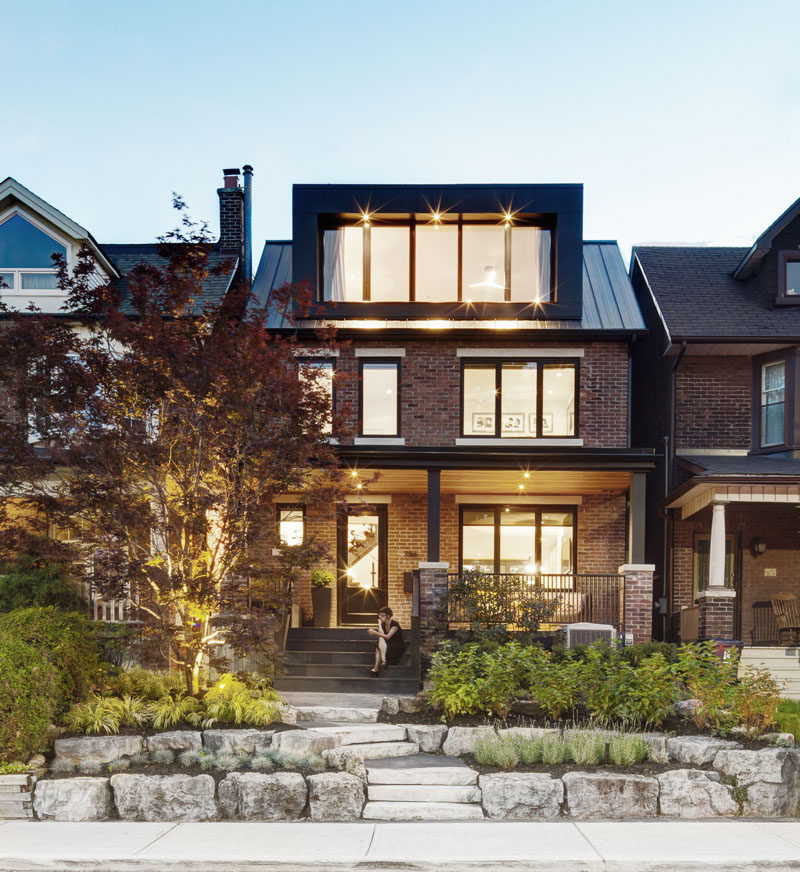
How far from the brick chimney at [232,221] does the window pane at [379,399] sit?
430 centimetres

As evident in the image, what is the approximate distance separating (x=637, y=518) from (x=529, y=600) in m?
2.94

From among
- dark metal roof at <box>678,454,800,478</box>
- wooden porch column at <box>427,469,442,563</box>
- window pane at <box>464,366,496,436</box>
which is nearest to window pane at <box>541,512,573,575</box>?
window pane at <box>464,366,496,436</box>

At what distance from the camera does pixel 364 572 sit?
17219 mm

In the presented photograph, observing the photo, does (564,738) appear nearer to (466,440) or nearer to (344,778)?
(344,778)

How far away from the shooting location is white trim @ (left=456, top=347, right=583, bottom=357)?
653 inches

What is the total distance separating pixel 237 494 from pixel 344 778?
3.33 m

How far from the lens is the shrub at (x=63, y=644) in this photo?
9328mm

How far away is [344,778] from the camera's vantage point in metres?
8.12

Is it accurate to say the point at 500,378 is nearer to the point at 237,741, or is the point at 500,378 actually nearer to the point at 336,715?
the point at 336,715

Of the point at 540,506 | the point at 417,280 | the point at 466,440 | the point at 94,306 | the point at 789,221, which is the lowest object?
the point at 540,506

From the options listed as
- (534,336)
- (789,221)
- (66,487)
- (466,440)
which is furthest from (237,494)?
(789,221)

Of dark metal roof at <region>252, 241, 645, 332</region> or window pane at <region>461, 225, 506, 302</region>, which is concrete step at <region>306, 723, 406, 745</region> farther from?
window pane at <region>461, 225, 506, 302</region>

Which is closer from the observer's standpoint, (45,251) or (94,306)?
(94,306)

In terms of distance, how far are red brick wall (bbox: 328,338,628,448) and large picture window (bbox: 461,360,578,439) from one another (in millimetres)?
282
